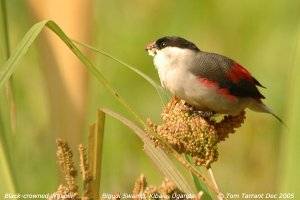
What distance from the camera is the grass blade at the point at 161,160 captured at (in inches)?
74.8

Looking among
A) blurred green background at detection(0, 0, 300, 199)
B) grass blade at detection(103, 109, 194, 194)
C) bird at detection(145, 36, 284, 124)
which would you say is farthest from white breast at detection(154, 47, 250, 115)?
blurred green background at detection(0, 0, 300, 199)

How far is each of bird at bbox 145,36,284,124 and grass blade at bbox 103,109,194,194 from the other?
0.47m

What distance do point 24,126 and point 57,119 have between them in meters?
0.90

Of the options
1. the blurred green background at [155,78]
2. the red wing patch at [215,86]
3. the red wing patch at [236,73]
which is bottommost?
the blurred green background at [155,78]

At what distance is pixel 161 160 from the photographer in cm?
197

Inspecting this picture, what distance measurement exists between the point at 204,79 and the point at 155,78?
1.74 metres

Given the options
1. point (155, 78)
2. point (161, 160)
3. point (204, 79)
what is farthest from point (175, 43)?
point (155, 78)

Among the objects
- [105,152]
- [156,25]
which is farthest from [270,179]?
[156,25]

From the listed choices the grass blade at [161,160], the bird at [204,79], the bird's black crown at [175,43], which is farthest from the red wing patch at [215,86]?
the grass blade at [161,160]

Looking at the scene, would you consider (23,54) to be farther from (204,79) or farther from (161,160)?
(204,79)

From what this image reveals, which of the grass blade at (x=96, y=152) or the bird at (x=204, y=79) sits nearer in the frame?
the grass blade at (x=96, y=152)

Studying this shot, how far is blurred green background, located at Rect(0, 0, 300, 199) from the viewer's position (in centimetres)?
358

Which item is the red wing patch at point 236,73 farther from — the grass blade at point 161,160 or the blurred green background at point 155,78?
the blurred green background at point 155,78

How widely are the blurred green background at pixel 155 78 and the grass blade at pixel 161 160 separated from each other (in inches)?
51.7
